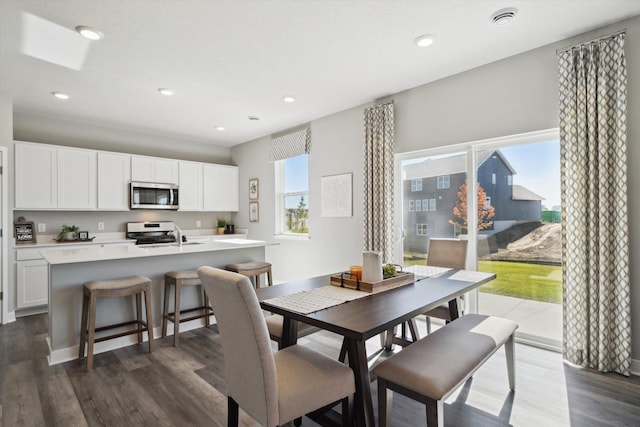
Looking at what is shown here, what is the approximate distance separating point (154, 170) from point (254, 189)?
165 centimetres

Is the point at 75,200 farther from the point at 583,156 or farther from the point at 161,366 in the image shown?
the point at 583,156

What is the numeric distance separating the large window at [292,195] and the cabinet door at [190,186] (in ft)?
4.70

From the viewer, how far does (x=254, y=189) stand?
6.16m

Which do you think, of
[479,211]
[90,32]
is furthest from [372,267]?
[90,32]

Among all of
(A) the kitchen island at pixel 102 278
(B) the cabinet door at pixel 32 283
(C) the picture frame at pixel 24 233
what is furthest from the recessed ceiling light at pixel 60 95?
(B) the cabinet door at pixel 32 283

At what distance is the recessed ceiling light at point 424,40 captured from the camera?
8.78ft

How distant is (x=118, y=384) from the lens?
95.9 inches

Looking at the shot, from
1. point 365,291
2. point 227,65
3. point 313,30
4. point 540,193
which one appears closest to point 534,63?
point 540,193

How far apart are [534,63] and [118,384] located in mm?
4193

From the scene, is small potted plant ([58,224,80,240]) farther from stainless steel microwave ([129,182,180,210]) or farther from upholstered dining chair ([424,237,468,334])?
upholstered dining chair ([424,237,468,334])

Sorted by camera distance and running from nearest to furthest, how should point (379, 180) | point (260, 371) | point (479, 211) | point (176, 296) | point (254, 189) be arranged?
point (260, 371) < point (176, 296) < point (479, 211) < point (379, 180) < point (254, 189)

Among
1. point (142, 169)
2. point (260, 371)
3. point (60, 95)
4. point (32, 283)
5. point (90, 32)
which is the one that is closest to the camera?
point (260, 371)

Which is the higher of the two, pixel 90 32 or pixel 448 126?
pixel 90 32

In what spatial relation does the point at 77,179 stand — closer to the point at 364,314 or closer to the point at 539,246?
the point at 364,314
